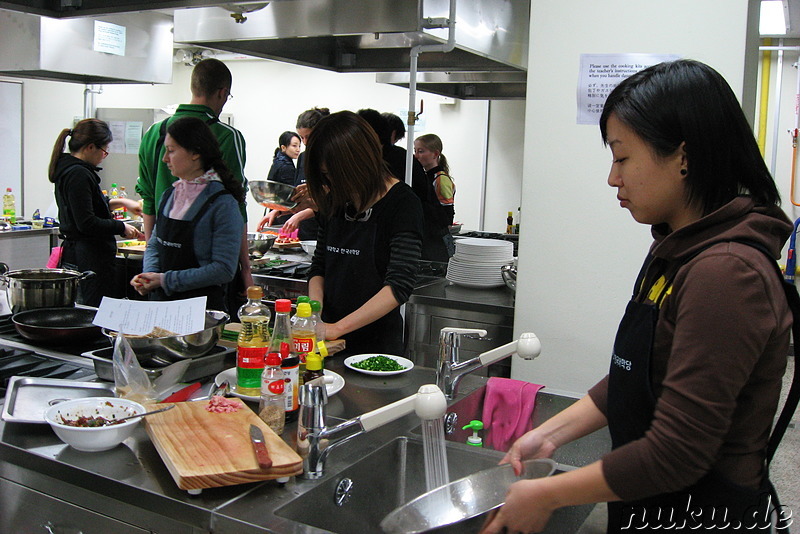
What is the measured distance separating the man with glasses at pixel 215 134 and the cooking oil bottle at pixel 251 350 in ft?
5.08

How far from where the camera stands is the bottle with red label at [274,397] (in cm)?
162

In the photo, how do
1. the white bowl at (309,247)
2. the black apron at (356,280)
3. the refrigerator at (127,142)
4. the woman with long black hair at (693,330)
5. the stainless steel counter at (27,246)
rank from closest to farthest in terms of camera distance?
the woman with long black hair at (693,330) < the black apron at (356,280) < the white bowl at (309,247) < the stainless steel counter at (27,246) < the refrigerator at (127,142)

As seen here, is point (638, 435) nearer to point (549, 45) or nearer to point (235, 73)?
point (549, 45)

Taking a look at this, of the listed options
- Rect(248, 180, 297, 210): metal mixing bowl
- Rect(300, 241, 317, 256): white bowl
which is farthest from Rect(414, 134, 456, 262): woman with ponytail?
Rect(248, 180, 297, 210): metal mixing bowl

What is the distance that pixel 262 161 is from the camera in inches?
352

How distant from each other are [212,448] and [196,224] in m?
1.63

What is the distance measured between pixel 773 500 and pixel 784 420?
14 centimetres

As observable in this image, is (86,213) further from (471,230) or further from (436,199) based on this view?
(471,230)

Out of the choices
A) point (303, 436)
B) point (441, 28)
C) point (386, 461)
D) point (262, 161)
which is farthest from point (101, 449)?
point (262, 161)

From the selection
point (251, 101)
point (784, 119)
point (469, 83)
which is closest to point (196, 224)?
point (469, 83)

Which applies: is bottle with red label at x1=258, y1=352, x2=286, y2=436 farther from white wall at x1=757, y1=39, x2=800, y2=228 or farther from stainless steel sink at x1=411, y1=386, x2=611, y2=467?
white wall at x1=757, y1=39, x2=800, y2=228

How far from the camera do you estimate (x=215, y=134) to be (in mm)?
3428

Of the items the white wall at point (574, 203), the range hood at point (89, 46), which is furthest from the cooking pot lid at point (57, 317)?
the range hood at point (89, 46)

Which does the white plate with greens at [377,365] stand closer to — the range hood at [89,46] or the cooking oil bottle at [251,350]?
the cooking oil bottle at [251,350]
